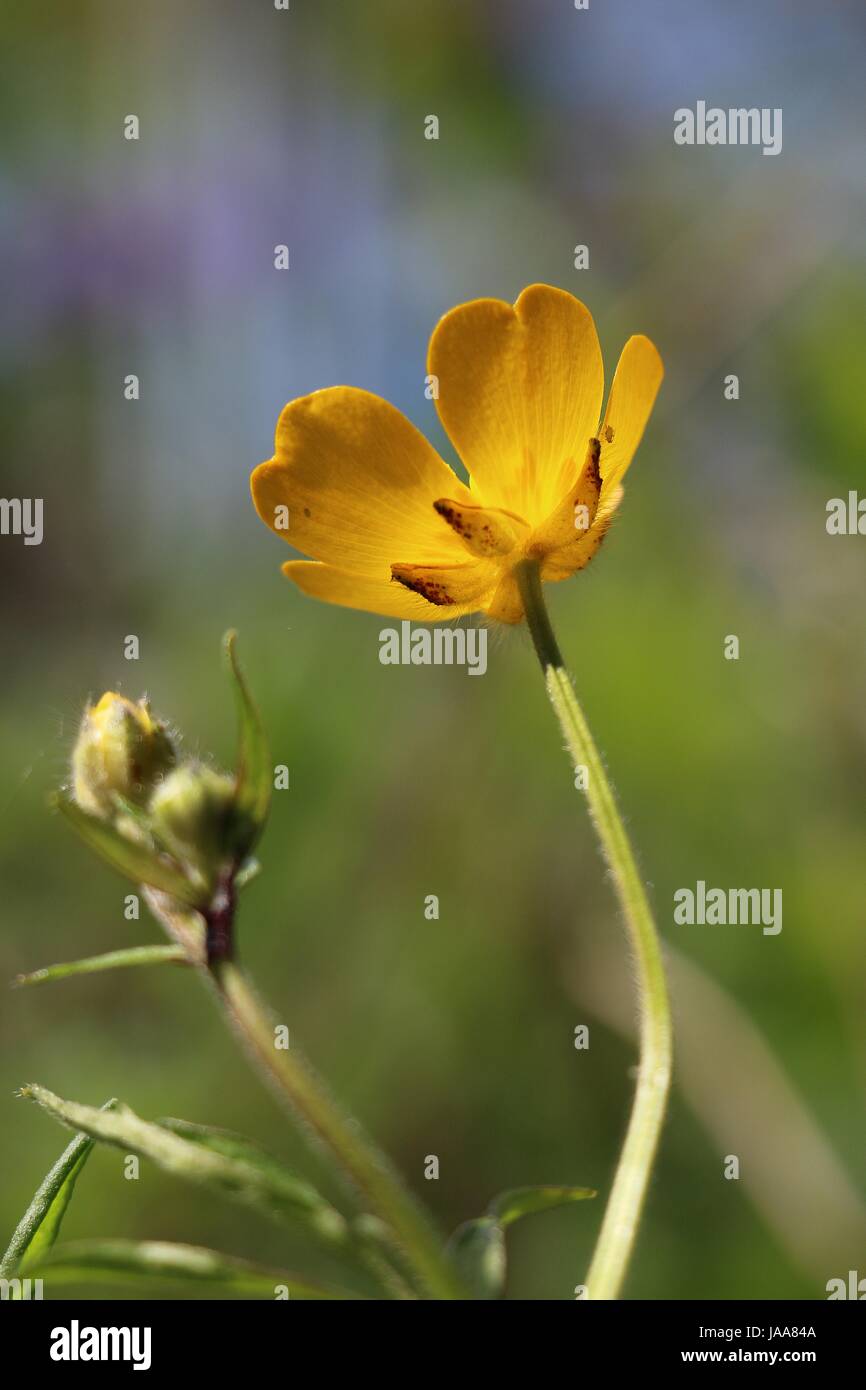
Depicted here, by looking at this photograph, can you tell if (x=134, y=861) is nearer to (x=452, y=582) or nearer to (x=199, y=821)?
(x=199, y=821)

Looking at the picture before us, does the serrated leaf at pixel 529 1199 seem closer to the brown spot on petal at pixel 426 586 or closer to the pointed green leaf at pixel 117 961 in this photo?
the pointed green leaf at pixel 117 961

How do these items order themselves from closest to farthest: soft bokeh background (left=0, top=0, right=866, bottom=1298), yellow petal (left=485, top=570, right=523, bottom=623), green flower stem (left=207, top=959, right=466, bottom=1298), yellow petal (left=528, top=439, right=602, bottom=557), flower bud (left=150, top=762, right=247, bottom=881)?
green flower stem (left=207, top=959, right=466, bottom=1298), flower bud (left=150, top=762, right=247, bottom=881), yellow petal (left=528, top=439, right=602, bottom=557), yellow petal (left=485, top=570, right=523, bottom=623), soft bokeh background (left=0, top=0, right=866, bottom=1298)

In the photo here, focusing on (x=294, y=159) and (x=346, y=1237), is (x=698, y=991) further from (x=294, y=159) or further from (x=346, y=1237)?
(x=294, y=159)

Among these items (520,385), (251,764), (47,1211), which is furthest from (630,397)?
(47,1211)

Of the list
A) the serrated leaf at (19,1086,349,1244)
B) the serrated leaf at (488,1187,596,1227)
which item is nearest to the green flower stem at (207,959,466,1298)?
the serrated leaf at (19,1086,349,1244)

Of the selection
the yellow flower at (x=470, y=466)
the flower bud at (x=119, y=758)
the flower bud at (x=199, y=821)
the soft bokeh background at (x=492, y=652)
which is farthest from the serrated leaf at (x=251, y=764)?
the soft bokeh background at (x=492, y=652)

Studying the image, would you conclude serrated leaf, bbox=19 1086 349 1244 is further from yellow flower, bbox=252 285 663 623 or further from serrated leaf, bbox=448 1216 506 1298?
yellow flower, bbox=252 285 663 623
